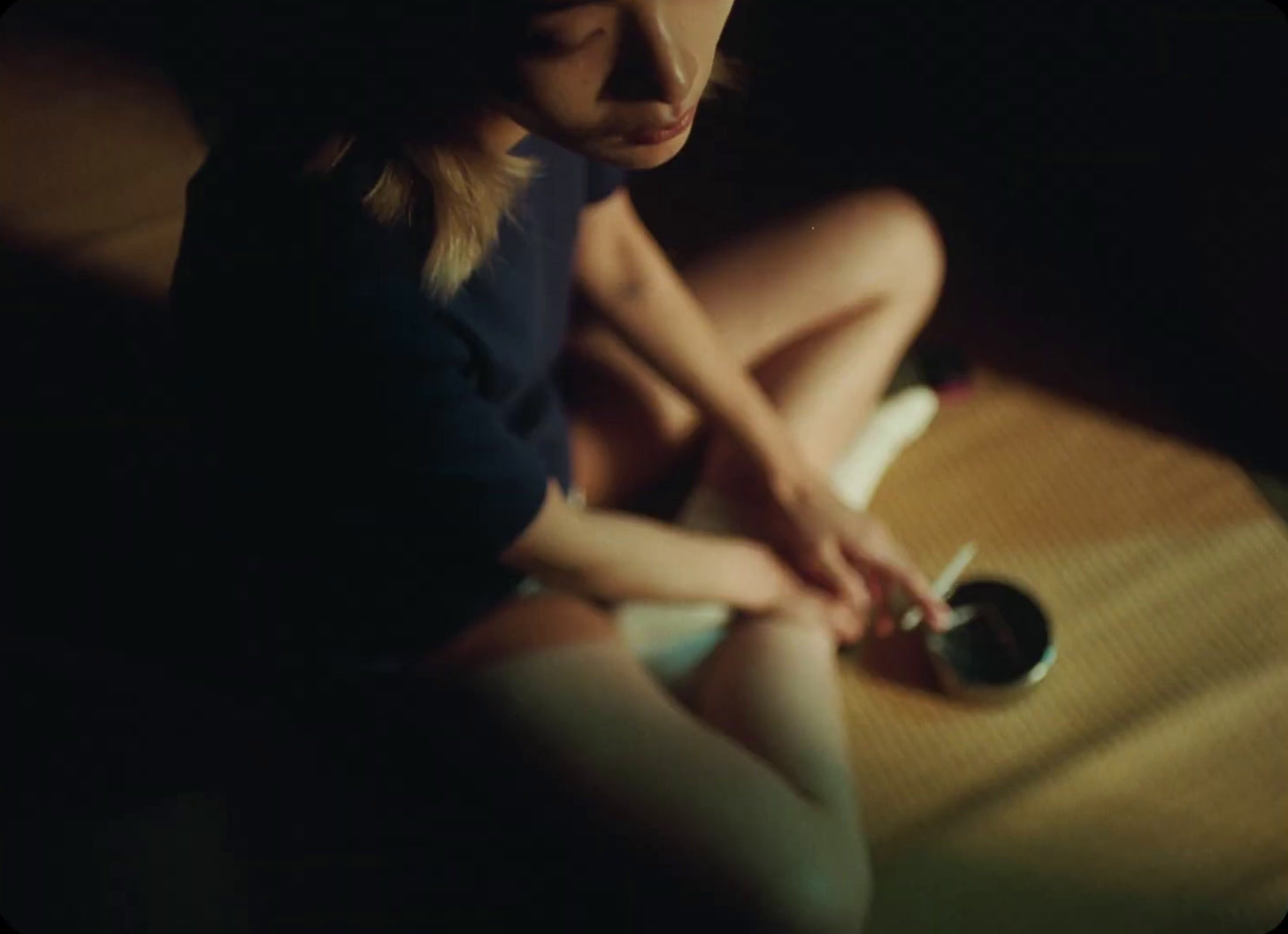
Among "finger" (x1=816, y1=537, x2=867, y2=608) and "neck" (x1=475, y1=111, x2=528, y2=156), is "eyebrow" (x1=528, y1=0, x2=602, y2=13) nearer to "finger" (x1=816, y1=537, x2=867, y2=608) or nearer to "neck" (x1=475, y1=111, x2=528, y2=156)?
"neck" (x1=475, y1=111, x2=528, y2=156)

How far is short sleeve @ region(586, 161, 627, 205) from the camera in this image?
2.21 feet

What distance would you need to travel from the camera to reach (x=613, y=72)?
1.44 ft

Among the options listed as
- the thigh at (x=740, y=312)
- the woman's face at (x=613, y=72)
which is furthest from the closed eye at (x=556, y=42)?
the thigh at (x=740, y=312)

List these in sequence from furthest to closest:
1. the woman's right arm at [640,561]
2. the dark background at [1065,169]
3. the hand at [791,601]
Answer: the dark background at [1065,169], the hand at [791,601], the woman's right arm at [640,561]

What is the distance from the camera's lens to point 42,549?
29.7 inches

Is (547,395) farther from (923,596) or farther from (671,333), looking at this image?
(923,596)

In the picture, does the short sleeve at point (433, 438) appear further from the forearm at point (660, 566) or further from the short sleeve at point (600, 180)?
the short sleeve at point (600, 180)

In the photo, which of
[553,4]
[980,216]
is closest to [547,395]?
[553,4]

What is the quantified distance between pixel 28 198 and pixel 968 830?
843mm

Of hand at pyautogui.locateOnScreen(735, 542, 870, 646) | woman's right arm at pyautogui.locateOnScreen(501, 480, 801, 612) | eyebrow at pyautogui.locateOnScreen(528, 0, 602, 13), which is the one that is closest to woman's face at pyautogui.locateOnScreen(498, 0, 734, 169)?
eyebrow at pyautogui.locateOnScreen(528, 0, 602, 13)

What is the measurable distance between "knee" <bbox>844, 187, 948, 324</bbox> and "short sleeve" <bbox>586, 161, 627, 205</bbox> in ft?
0.69

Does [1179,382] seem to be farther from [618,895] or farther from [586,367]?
[618,895]

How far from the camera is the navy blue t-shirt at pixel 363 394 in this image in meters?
0.48

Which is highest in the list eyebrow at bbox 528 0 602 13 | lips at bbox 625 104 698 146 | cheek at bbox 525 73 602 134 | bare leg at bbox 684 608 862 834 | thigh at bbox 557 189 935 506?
eyebrow at bbox 528 0 602 13
